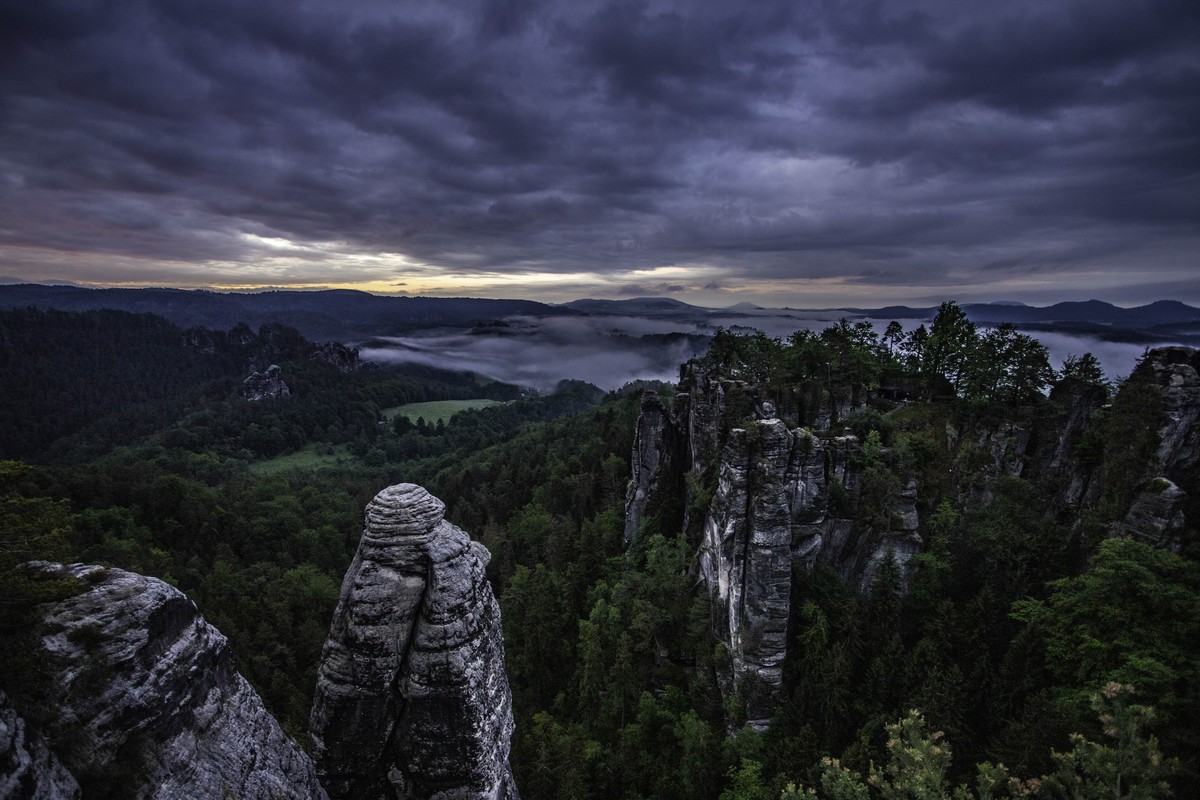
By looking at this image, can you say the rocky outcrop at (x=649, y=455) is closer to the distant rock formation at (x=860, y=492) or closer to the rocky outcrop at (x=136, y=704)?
the distant rock formation at (x=860, y=492)

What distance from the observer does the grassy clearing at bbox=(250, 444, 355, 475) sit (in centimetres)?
14512

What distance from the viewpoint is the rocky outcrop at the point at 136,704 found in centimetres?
798

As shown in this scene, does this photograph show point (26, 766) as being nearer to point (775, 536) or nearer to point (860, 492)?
point (775, 536)

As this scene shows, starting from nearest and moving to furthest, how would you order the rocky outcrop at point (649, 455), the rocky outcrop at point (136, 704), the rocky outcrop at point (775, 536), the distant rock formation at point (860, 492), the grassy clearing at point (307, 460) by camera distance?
the rocky outcrop at point (136, 704) < the distant rock formation at point (860, 492) < the rocky outcrop at point (775, 536) < the rocky outcrop at point (649, 455) < the grassy clearing at point (307, 460)

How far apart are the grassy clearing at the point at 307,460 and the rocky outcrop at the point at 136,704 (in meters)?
153

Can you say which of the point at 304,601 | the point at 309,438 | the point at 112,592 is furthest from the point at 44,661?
the point at 309,438

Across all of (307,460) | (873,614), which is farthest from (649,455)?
(307,460)

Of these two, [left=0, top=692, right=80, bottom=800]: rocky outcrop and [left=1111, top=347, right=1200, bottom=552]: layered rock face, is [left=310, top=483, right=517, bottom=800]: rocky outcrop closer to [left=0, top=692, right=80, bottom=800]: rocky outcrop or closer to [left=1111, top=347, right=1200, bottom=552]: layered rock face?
[left=0, top=692, right=80, bottom=800]: rocky outcrop

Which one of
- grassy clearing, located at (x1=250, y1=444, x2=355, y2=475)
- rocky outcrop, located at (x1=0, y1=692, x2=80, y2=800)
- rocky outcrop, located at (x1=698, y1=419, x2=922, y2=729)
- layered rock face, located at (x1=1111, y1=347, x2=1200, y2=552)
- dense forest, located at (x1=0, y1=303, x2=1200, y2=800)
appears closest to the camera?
rocky outcrop, located at (x1=0, y1=692, x2=80, y2=800)

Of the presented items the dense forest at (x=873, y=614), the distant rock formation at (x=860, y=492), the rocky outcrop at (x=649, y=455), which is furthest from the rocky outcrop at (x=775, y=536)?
the rocky outcrop at (x=649, y=455)

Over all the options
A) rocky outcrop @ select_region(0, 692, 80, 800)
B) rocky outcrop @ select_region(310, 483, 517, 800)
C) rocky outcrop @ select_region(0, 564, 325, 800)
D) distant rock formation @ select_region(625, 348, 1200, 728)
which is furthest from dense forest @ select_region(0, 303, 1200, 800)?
rocky outcrop @ select_region(310, 483, 517, 800)

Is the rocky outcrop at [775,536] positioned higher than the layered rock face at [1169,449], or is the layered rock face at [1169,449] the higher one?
the layered rock face at [1169,449]

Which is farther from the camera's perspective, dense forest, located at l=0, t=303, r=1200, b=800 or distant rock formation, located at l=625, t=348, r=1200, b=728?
distant rock formation, located at l=625, t=348, r=1200, b=728

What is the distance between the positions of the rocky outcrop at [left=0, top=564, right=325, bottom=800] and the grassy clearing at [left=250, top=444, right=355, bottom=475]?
500ft
